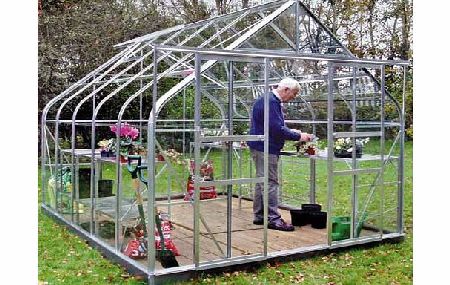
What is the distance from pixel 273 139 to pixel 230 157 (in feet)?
2.34

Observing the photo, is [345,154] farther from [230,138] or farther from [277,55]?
[230,138]

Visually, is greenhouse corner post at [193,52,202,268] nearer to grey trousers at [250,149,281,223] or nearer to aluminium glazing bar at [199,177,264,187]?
aluminium glazing bar at [199,177,264,187]

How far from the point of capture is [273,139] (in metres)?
4.97

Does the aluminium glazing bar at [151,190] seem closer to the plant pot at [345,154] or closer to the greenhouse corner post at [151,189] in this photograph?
the greenhouse corner post at [151,189]

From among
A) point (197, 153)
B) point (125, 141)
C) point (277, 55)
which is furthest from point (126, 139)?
point (277, 55)

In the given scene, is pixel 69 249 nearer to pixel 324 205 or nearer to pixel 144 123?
pixel 144 123

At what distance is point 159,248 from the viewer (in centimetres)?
413

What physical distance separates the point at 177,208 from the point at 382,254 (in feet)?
6.78

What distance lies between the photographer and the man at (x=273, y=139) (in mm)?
4699

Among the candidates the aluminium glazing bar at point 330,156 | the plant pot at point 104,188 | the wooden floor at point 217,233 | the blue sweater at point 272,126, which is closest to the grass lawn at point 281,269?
the wooden floor at point 217,233

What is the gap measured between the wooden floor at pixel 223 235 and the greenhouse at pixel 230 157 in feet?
0.04

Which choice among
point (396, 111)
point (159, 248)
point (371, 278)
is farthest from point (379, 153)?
point (159, 248)

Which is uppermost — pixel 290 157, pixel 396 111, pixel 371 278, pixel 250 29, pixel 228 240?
pixel 250 29
